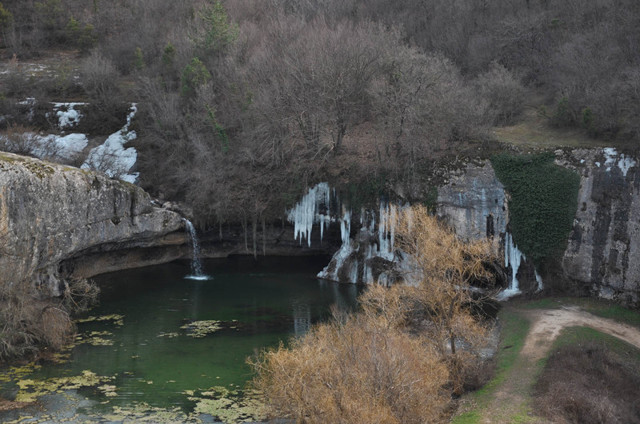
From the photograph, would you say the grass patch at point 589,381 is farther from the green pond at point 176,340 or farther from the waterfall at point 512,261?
the green pond at point 176,340

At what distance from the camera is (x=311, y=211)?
3881 cm

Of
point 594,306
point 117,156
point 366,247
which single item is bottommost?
point 594,306

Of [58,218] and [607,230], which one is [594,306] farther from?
[58,218]

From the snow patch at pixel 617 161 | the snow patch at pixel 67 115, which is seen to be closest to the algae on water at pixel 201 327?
the snow patch at pixel 617 161

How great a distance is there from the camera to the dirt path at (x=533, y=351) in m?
19.8

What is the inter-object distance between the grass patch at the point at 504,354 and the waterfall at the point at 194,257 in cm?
1761

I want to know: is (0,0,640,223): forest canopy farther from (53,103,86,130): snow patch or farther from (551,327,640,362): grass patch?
(551,327,640,362): grass patch

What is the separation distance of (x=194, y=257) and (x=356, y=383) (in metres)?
27.0

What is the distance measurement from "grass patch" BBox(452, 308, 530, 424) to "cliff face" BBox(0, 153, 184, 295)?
700 inches

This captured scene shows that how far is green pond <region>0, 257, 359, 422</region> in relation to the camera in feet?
70.7

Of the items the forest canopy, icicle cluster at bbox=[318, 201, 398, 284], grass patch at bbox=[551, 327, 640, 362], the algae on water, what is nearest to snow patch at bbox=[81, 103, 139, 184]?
the forest canopy

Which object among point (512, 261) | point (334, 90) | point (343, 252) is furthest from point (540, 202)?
point (334, 90)

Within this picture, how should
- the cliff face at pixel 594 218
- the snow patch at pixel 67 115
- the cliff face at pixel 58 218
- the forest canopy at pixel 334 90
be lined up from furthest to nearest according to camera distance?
the snow patch at pixel 67 115 → the forest canopy at pixel 334 90 → the cliff face at pixel 594 218 → the cliff face at pixel 58 218

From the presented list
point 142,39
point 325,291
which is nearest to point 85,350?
point 325,291
